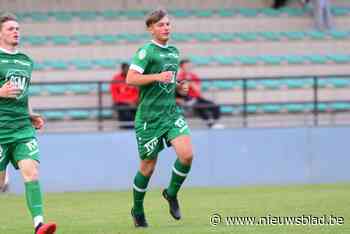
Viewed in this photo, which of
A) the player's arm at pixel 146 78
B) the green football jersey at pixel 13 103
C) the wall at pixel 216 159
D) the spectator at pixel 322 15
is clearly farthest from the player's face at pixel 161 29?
the spectator at pixel 322 15

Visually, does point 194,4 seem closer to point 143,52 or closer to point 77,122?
point 77,122

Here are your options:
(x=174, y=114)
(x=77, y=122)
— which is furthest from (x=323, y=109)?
(x=174, y=114)

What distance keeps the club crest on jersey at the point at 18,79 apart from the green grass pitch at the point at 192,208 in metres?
1.68

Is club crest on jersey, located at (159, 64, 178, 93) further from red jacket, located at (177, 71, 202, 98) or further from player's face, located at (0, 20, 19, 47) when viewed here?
red jacket, located at (177, 71, 202, 98)

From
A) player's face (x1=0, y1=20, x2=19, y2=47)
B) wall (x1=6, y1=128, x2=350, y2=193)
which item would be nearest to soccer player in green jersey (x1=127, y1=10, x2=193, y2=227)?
player's face (x1=0, y1=20, x2=19, y2=47)

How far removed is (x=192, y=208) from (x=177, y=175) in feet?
8.84

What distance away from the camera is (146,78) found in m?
10.9

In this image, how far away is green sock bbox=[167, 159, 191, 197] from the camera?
11.4 metres

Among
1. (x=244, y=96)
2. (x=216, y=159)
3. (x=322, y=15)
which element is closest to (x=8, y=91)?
(x=216, y=159)

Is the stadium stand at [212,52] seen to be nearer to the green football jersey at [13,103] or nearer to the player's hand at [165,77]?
the player's hand at [165,77]

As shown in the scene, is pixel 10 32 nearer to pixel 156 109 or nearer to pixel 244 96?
pixel 156 109

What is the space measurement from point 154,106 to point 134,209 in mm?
1129

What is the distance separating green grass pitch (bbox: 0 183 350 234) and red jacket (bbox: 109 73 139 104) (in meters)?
2.25

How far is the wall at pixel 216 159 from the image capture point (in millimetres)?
19594
